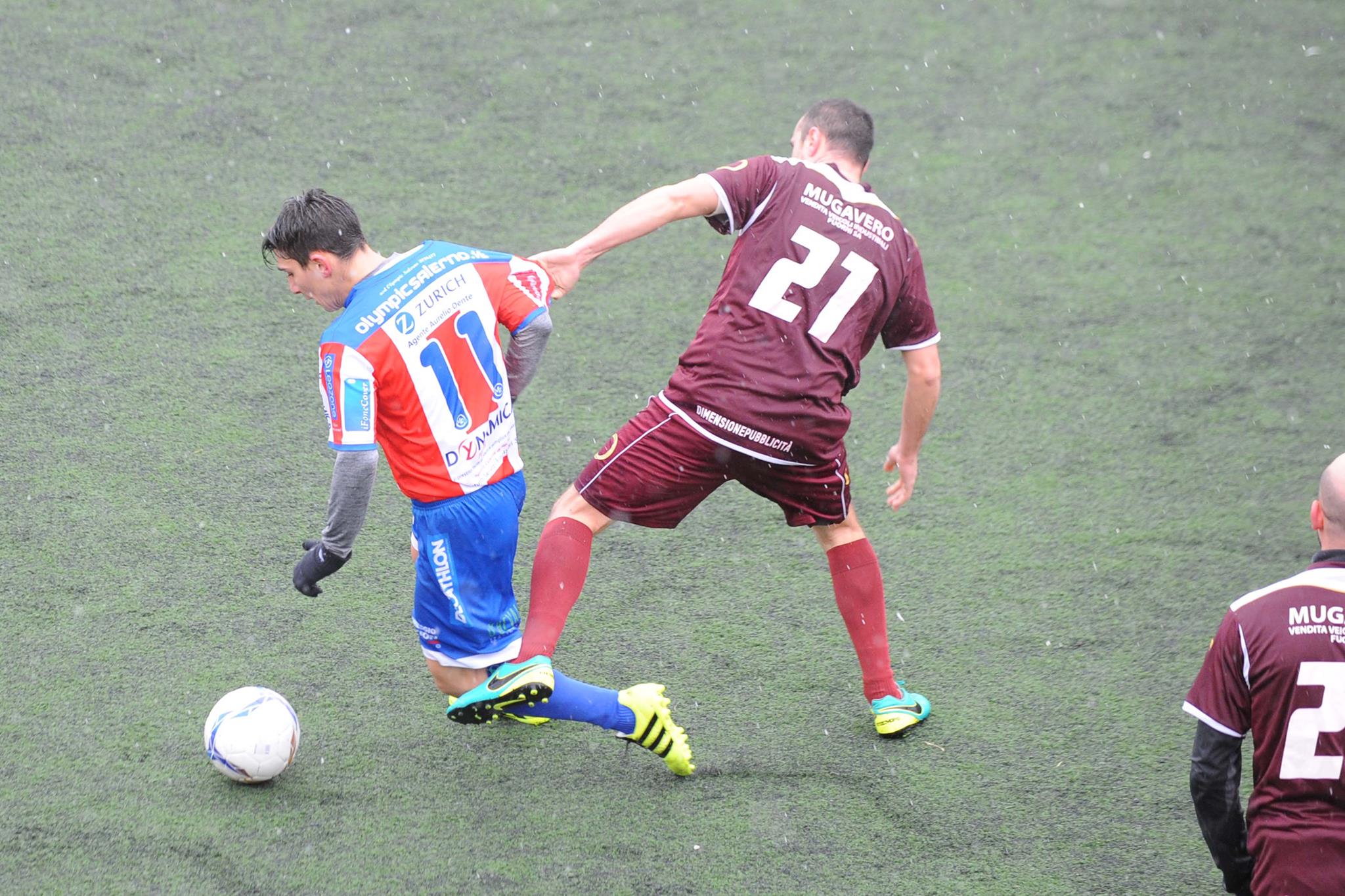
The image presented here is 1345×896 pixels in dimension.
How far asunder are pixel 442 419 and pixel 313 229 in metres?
0.55

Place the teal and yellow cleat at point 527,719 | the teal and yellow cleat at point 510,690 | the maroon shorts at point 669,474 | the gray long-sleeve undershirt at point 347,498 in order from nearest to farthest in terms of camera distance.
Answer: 1. the gray long-sleeve undershirt at point 347,498
2. the teal and yellow cleat at point 510,690
3. the maroon shorts at point 669,474
4. the teal and yellow cleat at point 527,719

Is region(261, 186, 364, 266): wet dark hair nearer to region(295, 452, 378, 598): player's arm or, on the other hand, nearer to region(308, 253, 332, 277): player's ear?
region(308, 253, 332, 277): player's ear

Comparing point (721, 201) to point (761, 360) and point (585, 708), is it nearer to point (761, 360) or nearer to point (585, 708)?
point (761, 360)

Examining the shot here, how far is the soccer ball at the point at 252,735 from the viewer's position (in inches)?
135

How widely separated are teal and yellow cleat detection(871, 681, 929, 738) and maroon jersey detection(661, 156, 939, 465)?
80 centimetres

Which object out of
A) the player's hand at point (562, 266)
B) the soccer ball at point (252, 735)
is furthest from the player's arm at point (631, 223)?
the soccer ball at point (252, 735)

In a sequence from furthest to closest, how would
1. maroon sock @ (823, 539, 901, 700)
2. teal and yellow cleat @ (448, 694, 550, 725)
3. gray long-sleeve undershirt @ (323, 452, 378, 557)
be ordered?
maroon sock @ (823, 539, 901, 700)
teal and yellow cleat @ (448, 694, 550, 725)
gray long-sleeve undershirt @ (323, 452, 378, 557)

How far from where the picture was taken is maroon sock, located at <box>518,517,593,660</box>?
342 cm

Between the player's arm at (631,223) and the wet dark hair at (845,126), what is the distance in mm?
452

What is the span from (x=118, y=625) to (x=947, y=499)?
293 cm

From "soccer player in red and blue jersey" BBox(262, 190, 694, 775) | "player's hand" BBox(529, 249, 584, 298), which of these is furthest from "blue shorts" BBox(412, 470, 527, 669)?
"player's hand" BBox(529, 249, 584, 298)

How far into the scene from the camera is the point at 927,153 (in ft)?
23.5

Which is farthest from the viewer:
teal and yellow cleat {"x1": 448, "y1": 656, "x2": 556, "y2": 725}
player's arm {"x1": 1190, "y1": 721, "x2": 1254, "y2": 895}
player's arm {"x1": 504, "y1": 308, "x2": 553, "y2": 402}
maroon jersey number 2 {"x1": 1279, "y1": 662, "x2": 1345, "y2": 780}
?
player's arm {"x1": 504, "y1": 308, "x2": 553, "y2": 402}

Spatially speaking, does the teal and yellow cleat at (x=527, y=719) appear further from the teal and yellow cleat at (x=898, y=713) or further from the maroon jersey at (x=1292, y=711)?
the maroon jersey at (x=1292, y=711)
